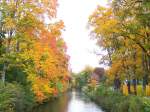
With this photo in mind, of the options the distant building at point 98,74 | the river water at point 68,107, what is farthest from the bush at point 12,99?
the distant building at point 98,74

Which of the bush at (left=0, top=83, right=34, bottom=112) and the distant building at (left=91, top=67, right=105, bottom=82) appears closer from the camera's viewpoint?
the bush at (left=0, top=83, right=34, bottom=112)

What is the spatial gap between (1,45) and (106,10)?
55.0 ft

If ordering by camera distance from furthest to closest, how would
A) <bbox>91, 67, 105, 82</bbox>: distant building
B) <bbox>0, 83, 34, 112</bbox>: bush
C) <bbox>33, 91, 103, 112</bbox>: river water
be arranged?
<bbox>91, 67, 105, 82</bbox>: distant building
<bbox>33, 91, 103, 112</bbox>: river water
<bbox>0, 83, 34, 112</bbox>: bush

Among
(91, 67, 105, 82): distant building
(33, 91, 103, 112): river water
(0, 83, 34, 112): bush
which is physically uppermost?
(91, 67, 105, 82): distant building

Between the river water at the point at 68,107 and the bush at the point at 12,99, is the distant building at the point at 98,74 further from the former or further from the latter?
the bush at the point at 12,99

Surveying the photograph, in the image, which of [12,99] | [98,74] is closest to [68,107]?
[12,99]

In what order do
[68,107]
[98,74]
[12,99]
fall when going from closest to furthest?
1. [12,99]
2. [68,107]
3. [98,74]

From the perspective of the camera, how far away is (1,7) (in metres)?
26.4

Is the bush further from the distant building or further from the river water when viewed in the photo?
the distant building

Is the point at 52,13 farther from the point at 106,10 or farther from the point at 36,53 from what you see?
the point at 106,10

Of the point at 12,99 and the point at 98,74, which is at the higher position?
the point at 98,74

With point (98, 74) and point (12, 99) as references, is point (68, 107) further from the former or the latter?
point (98, 74)

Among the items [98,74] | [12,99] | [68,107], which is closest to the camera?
[12,99]

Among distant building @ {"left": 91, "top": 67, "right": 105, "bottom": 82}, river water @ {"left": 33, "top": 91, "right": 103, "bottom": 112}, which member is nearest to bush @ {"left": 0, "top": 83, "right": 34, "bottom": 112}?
river water @ {"left": 33, "top": 91, "right": 103, "bottom": 112}
